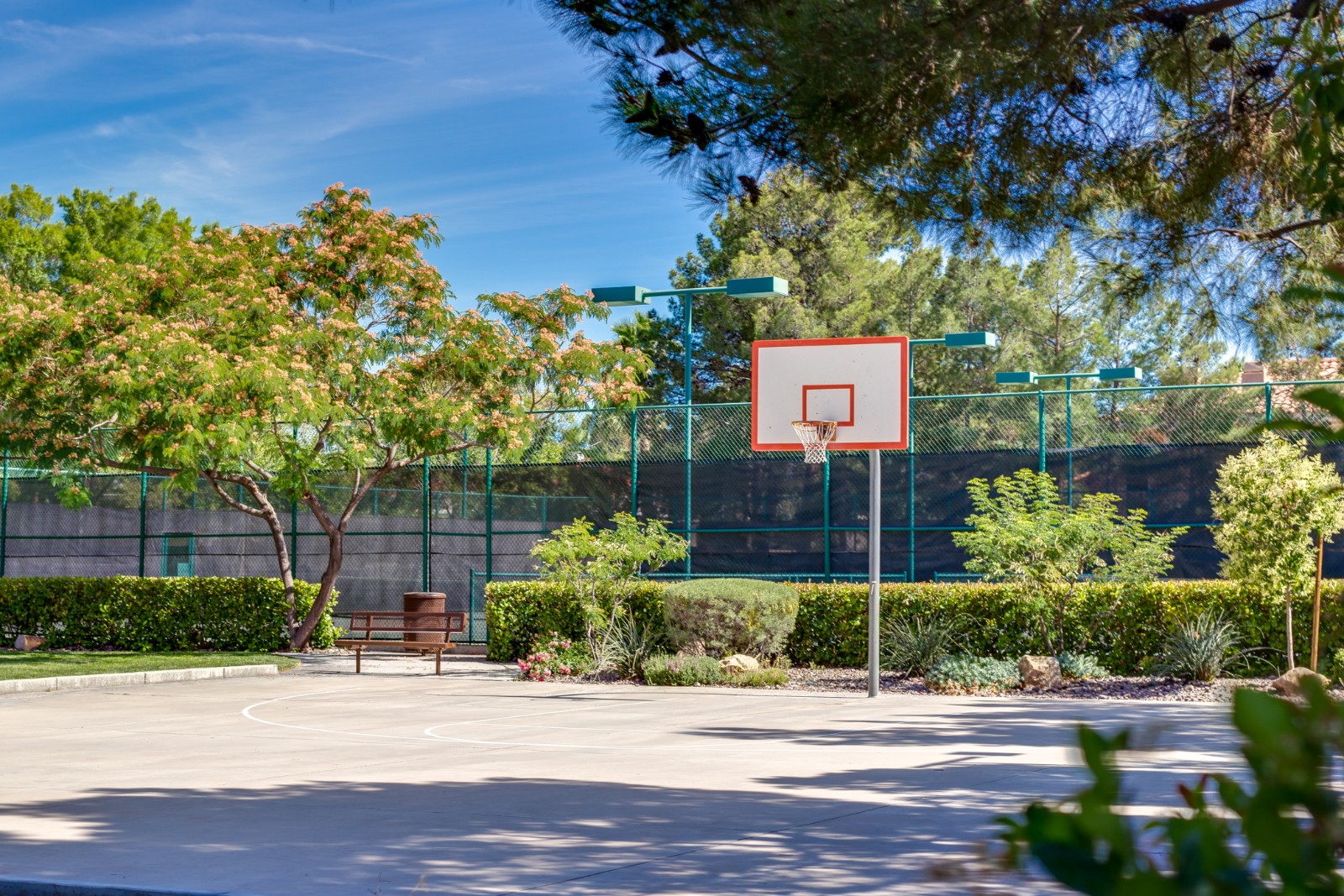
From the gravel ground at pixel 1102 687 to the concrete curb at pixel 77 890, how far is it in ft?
36.0

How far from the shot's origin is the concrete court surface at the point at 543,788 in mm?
6172

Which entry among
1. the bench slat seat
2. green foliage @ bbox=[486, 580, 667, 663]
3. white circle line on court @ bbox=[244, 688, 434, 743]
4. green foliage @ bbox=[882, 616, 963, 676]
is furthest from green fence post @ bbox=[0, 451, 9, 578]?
green foliage @ bbox=[882, 616, 963, 676]

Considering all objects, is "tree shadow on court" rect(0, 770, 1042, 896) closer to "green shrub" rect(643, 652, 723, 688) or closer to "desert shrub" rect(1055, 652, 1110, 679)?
"green shrub" rect(643, 652, 723, 688)

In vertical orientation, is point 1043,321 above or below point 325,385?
above

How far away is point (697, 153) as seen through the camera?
746 centimetres

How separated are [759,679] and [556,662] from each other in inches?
117

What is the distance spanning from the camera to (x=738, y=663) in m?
17.2

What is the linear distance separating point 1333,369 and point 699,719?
15253 millimetres

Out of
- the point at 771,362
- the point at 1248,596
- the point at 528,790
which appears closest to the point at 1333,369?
the point at 1248,596

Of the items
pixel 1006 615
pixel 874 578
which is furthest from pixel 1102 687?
pixel 874 578

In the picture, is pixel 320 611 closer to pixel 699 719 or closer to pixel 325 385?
pixel 325 385

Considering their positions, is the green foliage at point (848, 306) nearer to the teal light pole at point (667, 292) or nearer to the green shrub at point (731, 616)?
the teal light pole at point (667, 292)

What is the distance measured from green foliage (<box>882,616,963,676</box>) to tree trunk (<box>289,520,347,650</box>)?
342 inches

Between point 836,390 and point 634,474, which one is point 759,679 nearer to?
point 836,390
